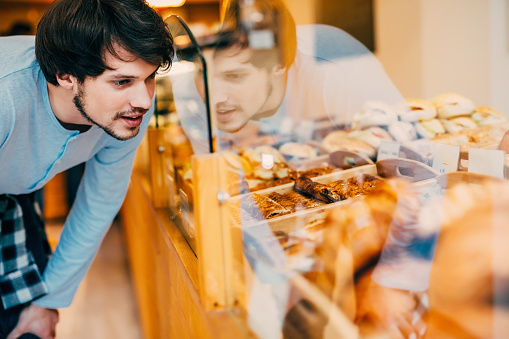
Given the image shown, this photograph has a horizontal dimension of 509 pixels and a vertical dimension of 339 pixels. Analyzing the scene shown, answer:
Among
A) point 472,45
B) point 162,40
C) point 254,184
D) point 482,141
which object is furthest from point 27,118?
point 472,45

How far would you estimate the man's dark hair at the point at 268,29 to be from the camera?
1.30 meters

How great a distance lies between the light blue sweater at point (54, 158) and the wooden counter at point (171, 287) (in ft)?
0.70

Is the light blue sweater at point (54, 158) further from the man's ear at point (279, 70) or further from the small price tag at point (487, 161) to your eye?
the small price tag at point (487, 161)

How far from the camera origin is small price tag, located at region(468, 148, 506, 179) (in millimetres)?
700

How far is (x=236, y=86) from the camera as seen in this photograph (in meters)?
1.29

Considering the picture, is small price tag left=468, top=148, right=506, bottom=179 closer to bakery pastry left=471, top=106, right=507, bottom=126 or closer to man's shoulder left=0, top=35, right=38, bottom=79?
bakery pastry left=471, top=106, right=507, bottom=126

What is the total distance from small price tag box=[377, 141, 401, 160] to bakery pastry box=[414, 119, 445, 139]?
136 millimetres

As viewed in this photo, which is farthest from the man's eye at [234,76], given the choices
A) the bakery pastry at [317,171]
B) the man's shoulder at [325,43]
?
the bakery pastry at [317,171]

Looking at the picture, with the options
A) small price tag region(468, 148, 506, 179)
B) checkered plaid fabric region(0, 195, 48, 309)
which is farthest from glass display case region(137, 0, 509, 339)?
checkered plaid fabric region(0, 195, 48, 309)

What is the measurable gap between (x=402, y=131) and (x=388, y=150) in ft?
0.58

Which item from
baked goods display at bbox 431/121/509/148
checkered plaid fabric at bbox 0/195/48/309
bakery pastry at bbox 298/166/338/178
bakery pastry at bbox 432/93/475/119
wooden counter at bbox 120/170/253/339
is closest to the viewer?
wooden counter at bbox 120/170/253/339

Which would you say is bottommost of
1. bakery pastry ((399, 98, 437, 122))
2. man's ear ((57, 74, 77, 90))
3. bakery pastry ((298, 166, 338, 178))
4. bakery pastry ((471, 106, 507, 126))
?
bakery pastry ((298, 166, 338, 178))

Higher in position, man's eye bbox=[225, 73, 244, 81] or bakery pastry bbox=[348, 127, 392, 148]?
man's eye bbox=[225, 73, 244, 81]

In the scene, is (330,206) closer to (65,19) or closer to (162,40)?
(162,40)
